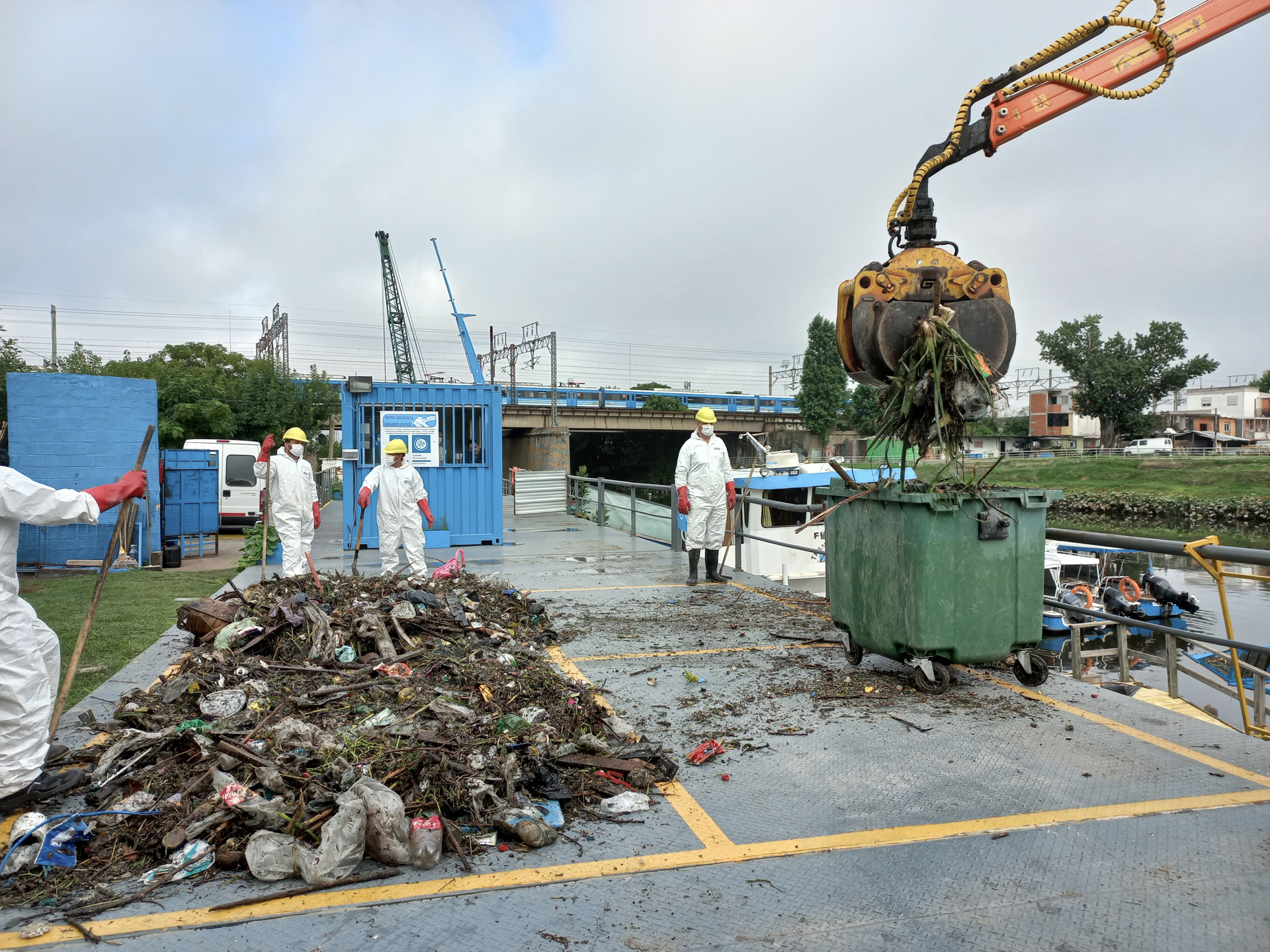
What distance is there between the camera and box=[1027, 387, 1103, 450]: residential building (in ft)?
253

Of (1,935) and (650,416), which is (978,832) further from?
(650,416)

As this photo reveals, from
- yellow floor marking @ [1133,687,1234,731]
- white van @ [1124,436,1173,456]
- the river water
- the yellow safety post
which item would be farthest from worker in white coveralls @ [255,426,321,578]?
white van @ [1124,436,1173,456]

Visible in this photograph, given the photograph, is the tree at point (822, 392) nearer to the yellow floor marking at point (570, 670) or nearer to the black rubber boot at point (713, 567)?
the black rubber boot at point (713, 567)

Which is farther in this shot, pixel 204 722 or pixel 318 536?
pixel 318 536

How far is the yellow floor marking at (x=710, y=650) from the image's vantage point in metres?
5.71

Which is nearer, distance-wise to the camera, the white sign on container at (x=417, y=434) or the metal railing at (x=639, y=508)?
the metal railing at (x=639, y=508)

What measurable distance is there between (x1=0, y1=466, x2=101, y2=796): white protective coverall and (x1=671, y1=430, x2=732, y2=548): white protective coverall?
6275mm

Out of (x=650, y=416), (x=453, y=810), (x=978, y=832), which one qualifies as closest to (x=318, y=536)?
(x=453, y=810)

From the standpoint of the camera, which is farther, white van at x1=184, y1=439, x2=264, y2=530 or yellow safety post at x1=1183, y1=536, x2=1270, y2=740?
white van at x1=184, y1=439, x2=264, y2=530

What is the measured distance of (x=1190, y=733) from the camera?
13.5ft

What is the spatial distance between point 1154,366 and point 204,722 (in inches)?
2439

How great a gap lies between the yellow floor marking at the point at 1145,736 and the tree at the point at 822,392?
54.6 meters

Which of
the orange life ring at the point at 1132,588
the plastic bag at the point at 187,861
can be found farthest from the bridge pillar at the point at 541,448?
the plastic bag at the point at 187,861

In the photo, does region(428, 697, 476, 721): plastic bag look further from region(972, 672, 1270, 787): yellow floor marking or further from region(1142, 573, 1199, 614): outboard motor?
region(1142, 573, 1199, 614): outboard motor
